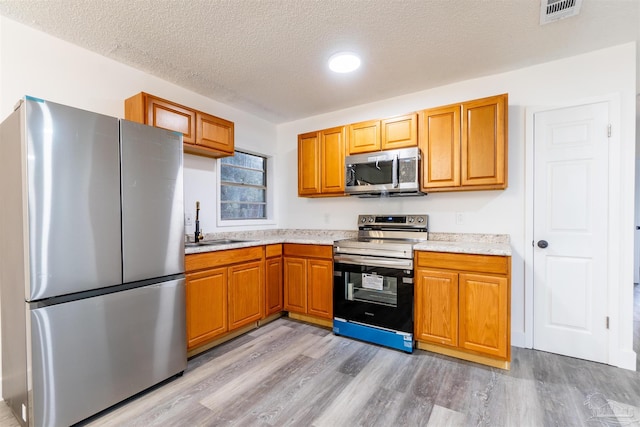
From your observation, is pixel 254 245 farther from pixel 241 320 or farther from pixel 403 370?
pixel 403 370

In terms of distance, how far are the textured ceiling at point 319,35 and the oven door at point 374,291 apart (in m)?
1.76

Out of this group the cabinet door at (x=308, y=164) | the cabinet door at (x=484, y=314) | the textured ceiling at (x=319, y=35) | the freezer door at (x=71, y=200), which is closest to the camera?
the freezer door at (x=71, y=200)

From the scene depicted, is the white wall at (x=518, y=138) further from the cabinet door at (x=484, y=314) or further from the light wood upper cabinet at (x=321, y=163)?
the cabinet door at (x=484, y=314)

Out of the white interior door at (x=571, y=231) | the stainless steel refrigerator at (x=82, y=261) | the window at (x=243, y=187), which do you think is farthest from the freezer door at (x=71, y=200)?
the white interior door at (x=571, y=231)

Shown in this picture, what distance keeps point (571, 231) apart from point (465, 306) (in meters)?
1.13

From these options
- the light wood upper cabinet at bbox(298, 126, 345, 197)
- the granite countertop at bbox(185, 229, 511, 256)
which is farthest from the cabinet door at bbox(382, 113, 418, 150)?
the granite countertop at bbox(185, 229, 511, 256)

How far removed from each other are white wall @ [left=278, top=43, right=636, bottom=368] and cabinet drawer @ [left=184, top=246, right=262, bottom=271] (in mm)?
1253

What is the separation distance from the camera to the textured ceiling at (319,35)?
1814 mm

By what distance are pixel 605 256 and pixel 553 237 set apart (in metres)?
0.35

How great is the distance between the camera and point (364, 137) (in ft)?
10.2

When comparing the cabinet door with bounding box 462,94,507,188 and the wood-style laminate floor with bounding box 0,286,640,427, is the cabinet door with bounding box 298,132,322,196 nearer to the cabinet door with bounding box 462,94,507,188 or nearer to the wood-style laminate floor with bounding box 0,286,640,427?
the cabinet door with bounding box 462,94,507,188

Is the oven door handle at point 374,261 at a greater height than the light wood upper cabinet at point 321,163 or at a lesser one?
lesser

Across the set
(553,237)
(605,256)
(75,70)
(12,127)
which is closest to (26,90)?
(75,70)

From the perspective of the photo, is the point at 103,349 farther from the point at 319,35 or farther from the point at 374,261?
the point at 319,35
